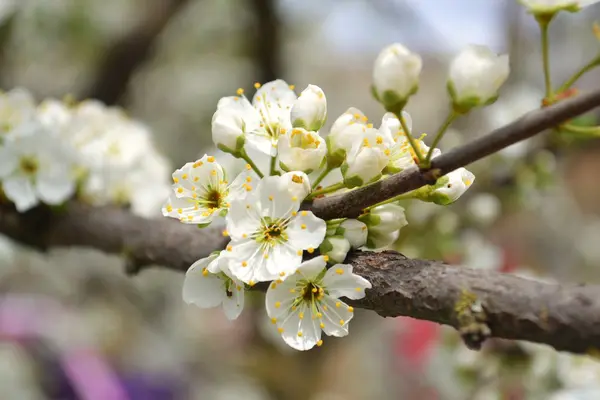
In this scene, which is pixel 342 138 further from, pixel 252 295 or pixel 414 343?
pixel 414 343

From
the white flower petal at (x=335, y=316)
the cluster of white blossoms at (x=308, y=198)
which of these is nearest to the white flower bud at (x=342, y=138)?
the cluster of white blossoms at (x=308, y=198)

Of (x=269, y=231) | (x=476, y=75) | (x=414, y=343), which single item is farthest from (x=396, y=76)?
(x=414, y=343)

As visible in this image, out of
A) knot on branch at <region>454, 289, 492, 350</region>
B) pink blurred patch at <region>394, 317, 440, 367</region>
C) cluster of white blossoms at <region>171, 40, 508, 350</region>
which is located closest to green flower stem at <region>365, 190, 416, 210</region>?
cluster of white blossoms at <region>171, 40, 508, 350</region>

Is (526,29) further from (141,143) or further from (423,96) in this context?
Answer: (423,96)

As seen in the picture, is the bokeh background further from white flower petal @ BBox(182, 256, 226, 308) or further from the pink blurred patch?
white flower petal @ BBox(182, 256, 226, 308)

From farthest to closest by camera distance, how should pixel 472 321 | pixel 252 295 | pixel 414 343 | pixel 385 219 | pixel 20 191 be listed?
pixel 414 343, pixel 252 295, pixel 20 191, pixel 385 219, pixel 472 321

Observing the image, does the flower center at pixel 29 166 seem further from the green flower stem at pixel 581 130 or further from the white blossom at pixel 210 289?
the green flower stem at pixel 581 130
